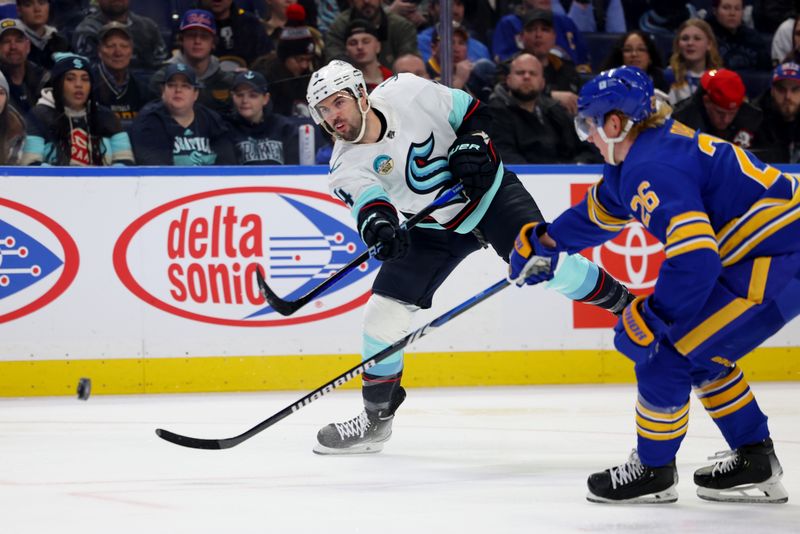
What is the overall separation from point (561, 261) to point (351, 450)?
916 millimetres

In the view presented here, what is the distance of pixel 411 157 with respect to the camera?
3877 millimetres

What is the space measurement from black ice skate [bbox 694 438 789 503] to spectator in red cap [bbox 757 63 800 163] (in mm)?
3443

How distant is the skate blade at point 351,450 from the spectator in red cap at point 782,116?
3.11 metres

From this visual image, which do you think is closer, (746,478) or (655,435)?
(655,435)

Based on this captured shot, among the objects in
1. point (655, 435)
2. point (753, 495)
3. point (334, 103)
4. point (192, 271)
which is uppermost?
point (334, 103)

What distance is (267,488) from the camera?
3.27 metres

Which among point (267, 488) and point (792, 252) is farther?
point (267, 488)

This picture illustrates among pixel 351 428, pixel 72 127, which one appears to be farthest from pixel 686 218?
pixel 72 127

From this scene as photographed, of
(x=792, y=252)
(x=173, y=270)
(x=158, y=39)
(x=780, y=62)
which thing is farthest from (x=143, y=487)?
(x=780, y=62)

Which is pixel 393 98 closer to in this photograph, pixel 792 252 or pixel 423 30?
pixel 792 252

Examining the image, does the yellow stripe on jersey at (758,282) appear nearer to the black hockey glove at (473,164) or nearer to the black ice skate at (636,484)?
the black ice skate at (636,484)

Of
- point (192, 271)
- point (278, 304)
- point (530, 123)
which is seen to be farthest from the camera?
point (530, 123)

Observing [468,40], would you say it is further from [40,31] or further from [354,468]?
[354,468]

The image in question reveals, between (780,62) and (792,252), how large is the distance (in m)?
4.49
